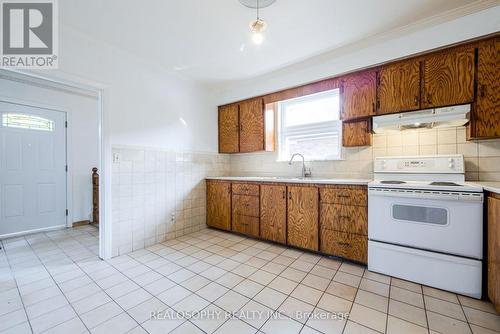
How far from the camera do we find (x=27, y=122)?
332 centimetres

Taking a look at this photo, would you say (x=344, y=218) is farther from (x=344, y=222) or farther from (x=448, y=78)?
(x=448, y=78)

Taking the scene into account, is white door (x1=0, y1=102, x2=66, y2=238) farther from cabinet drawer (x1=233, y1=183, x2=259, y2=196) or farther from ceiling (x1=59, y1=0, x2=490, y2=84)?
cabinet drawer (x1=233, y1=183, x2=259, y2=196)

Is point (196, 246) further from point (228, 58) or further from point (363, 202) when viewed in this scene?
point (228, 58)

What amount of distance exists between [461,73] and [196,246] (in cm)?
342

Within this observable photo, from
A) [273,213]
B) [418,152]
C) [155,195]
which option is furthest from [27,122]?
[418,152]

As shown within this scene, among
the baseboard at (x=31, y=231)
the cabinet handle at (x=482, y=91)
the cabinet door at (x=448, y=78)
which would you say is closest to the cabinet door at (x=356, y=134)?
the cabinet door at (x=448, y=78)

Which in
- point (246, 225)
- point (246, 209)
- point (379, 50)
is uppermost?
point (379, 50)

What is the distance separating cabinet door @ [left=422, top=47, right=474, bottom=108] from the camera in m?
1.93

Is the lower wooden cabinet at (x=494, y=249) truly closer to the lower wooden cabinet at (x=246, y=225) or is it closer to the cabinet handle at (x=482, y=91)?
the cabinet handle at (x=482, y=91)

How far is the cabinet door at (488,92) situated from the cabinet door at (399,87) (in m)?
0.44

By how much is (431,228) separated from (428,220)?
67mm

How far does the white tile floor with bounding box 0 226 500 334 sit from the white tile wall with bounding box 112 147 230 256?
1.13 ft

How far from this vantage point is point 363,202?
215 centimetres

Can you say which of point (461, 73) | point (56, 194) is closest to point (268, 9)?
point (461, 73)
